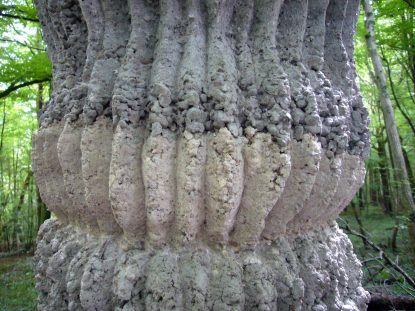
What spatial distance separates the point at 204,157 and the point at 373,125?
1116 cm

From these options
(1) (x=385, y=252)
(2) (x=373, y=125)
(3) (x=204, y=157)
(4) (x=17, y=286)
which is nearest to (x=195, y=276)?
(3) (x=204, y=157)

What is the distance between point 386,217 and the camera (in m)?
11.6

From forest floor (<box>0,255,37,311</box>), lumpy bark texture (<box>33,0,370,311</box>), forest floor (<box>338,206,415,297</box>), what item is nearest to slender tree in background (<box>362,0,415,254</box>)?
forest floor (<box>338,206,415,297</box>)

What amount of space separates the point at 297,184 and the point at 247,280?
38cm

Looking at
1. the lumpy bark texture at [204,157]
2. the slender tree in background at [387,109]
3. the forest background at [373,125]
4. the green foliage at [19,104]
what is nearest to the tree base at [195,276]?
the lumpy bark texture at [204,157]

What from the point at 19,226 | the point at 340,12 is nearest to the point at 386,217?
the point at 19,226

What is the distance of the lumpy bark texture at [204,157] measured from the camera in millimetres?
1190

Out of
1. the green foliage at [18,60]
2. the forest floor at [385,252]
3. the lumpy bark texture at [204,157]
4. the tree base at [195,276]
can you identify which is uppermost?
the green foliage at [18,60]

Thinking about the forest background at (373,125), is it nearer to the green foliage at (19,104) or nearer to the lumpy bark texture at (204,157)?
the green foliage at (19,104)

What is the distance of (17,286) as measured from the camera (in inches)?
210

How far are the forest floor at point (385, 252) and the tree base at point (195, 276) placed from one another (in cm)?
129

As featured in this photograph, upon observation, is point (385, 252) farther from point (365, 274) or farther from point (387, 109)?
point (387, 109)

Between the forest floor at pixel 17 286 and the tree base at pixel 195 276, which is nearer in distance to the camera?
the tree base at pixel 195 276

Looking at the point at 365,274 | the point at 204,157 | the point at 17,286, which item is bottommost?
the point at 17,286
